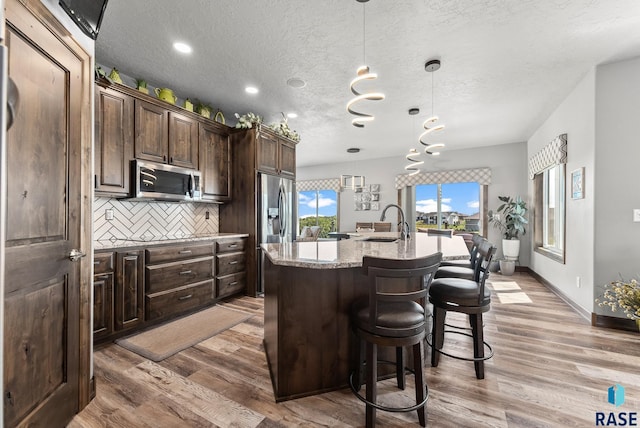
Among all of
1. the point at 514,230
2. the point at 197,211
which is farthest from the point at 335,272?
the point at 514,230

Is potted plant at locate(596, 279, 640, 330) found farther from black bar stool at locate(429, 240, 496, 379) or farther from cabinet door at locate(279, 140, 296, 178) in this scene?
cabinet door at locate(279, 140, 296, 178)

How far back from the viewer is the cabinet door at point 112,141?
8.62ft

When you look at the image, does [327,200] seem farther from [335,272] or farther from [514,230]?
Answer: [335,272]

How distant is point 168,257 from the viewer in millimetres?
2990

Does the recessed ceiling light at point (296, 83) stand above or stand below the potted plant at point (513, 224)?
above

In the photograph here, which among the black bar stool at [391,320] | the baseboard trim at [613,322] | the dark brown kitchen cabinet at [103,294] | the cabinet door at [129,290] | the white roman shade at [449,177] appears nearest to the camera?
the black bar stool at [391,320]

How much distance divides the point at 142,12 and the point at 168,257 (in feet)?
7.30

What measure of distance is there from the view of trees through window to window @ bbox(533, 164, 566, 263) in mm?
1382

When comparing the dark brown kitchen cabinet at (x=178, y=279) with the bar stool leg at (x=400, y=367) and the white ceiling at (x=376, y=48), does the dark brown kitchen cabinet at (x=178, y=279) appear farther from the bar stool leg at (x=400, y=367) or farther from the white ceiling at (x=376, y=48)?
the bar stool leg at (x=400, y=367)

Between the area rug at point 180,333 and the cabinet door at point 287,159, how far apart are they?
2299mm

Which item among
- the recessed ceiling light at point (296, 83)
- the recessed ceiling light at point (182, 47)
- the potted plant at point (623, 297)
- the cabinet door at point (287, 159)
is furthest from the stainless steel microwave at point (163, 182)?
the potted plant at point (623, 297)

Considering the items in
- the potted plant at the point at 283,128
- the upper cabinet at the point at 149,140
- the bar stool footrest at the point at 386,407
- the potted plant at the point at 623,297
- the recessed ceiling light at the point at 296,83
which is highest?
the recessed ceiling light at the point at 296,83

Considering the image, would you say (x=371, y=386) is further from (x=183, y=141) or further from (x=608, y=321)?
(x=183, y=141)

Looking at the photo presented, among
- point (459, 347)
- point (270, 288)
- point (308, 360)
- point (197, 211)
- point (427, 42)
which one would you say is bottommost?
point (459, 347)
